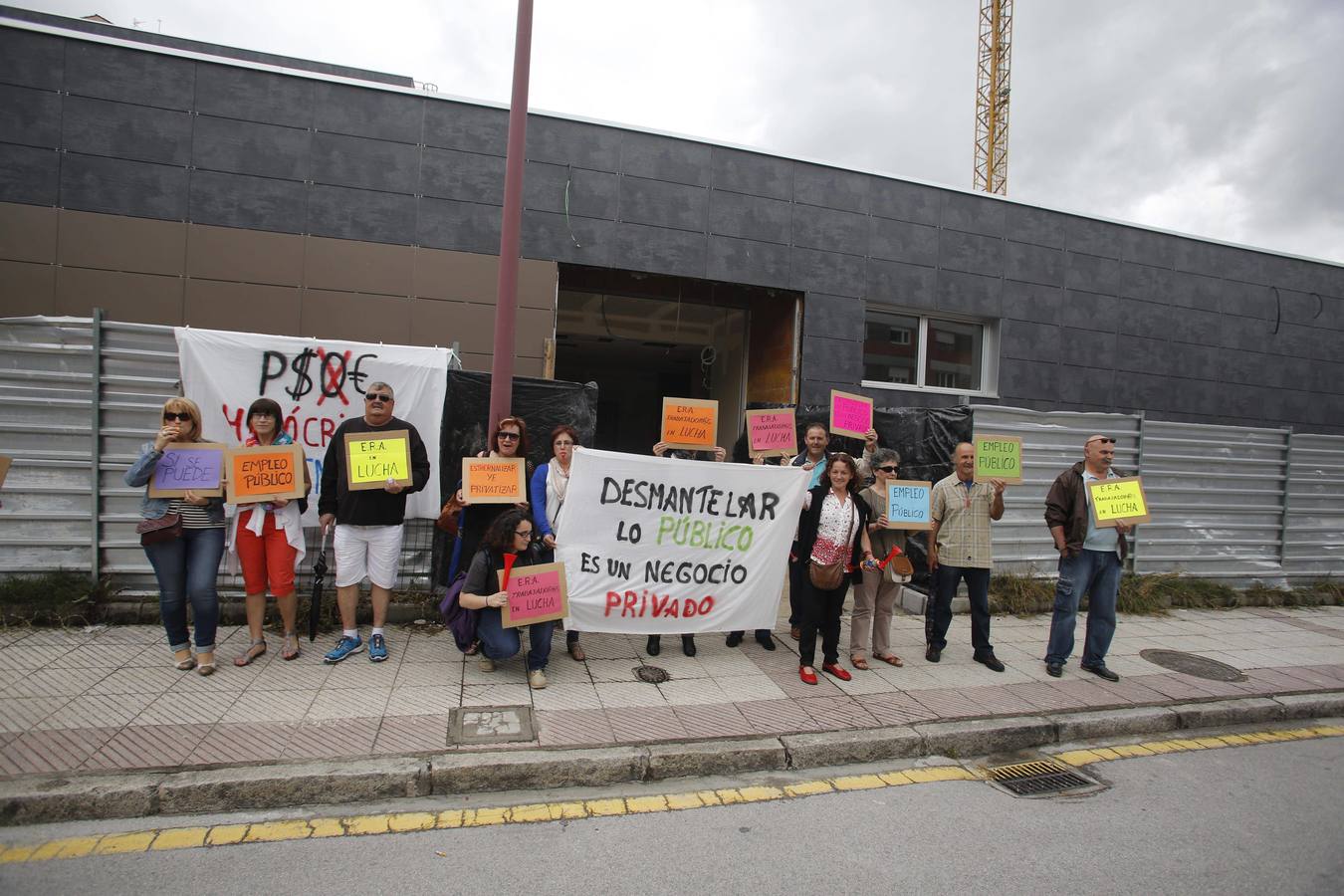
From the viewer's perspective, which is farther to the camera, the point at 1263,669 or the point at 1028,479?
the point at 1028,479

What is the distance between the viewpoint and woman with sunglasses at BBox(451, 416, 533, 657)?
5613mm

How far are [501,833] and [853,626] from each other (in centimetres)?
344

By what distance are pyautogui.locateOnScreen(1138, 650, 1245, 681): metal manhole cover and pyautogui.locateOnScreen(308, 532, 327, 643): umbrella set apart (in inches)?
285

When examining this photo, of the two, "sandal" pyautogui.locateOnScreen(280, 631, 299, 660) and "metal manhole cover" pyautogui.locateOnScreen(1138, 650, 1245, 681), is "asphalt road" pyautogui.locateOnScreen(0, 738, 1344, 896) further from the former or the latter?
"metal manhole cover" pyautogui.locateOnScreen(1138, 650, 1245, 681)

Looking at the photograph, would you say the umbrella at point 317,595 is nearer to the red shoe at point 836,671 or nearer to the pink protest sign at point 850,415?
the red shoe at point 836,671

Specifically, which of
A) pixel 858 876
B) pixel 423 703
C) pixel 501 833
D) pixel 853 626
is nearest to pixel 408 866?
pixel 501 833

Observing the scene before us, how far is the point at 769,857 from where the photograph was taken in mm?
3453

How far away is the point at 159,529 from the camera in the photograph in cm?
483

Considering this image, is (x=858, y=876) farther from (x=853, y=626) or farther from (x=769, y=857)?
(x=853, y=626)

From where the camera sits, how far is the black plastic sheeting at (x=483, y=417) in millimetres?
6590

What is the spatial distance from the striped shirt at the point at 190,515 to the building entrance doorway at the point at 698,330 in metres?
6.66

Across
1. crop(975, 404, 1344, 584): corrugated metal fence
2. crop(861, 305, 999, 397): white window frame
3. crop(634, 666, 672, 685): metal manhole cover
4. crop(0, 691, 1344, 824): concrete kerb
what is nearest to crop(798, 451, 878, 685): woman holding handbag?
crop(0, 691, 1344, 824): concrete kerb

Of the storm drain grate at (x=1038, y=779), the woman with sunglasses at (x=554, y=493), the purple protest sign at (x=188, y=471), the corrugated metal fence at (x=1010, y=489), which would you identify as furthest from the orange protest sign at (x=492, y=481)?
the storm drain grate at (x=1038, y=779)

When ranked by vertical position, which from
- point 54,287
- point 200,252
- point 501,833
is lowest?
point 501,833
